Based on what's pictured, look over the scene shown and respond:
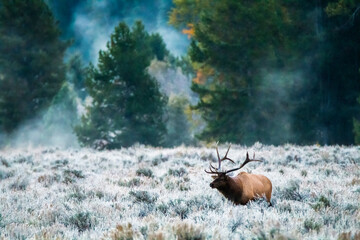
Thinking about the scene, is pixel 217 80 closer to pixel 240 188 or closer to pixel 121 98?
pixel 121 98

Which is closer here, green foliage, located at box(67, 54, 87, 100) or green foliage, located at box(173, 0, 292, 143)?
green foliage, located at box(173, 0, 292, 143)

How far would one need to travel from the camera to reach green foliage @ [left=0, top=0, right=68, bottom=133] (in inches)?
1150

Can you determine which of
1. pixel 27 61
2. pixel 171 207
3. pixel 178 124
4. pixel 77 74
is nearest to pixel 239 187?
pixel 171 207

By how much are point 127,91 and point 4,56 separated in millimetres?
11237

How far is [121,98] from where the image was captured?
2456 centimetres

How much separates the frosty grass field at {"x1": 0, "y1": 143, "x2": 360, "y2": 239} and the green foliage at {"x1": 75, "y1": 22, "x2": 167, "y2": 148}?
46.1 ft

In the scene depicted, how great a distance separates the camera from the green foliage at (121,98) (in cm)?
2416

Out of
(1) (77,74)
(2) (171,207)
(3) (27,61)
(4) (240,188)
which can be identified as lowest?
(2) (171,207)

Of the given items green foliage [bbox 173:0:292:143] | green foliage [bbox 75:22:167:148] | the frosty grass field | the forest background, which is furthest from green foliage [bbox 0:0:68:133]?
the frosty grass field

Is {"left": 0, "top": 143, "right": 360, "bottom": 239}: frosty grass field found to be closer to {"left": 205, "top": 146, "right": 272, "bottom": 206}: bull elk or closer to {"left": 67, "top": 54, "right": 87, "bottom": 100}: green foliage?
{"left": 205, "top": 146, "right": 272, "bottom": 206}: bull elk

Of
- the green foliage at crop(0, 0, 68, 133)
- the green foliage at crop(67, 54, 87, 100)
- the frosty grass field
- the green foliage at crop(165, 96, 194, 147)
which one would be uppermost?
the green foliage at crop(67, 54, 87, 100)

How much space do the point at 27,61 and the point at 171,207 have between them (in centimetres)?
2795

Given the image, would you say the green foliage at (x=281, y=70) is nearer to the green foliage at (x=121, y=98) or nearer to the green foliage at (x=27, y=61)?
the green foliage at (x=121, y=98)

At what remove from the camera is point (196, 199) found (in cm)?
583
